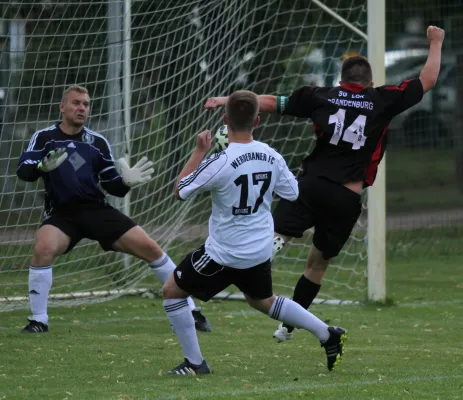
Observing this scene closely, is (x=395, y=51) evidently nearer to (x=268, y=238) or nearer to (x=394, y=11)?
(x=394, y=11)

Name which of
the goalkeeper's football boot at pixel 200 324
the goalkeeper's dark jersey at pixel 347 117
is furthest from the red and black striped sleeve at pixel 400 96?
the goalkeeper's football boot at pixel 200 324

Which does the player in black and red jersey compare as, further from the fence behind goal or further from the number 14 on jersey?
the fence behind goal

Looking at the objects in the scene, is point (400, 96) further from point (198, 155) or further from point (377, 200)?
point (377, 200)

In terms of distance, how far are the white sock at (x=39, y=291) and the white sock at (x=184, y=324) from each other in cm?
221

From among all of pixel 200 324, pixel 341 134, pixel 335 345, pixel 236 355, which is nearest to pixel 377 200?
pixel 200 324

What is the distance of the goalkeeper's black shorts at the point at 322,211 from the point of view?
7254mm

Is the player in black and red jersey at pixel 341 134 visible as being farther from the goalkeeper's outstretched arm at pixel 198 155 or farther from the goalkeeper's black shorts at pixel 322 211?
the goalkeeper's outstretched arm at pixel 198 155

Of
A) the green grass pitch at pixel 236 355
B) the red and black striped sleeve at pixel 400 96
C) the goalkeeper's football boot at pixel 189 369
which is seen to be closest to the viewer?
the green grass pitch at pixel 236 355

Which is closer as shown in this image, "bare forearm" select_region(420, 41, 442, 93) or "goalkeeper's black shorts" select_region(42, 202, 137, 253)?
"bare forearm" select_region(420, 41, 442, 93)

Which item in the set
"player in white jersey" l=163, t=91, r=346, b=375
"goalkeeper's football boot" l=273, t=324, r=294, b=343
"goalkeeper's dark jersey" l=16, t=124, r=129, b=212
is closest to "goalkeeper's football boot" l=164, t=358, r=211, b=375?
"player in white jersey" l=163, t=91, r=346, b=375

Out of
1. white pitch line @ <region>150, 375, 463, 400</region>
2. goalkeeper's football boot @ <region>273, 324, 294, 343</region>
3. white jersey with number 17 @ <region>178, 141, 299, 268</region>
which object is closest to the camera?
white pitch line @ <region>150, 375, 463, 400</region>

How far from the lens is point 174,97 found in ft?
33.4

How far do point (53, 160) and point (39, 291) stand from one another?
102 cm

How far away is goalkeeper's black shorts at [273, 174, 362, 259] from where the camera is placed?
725 cm
